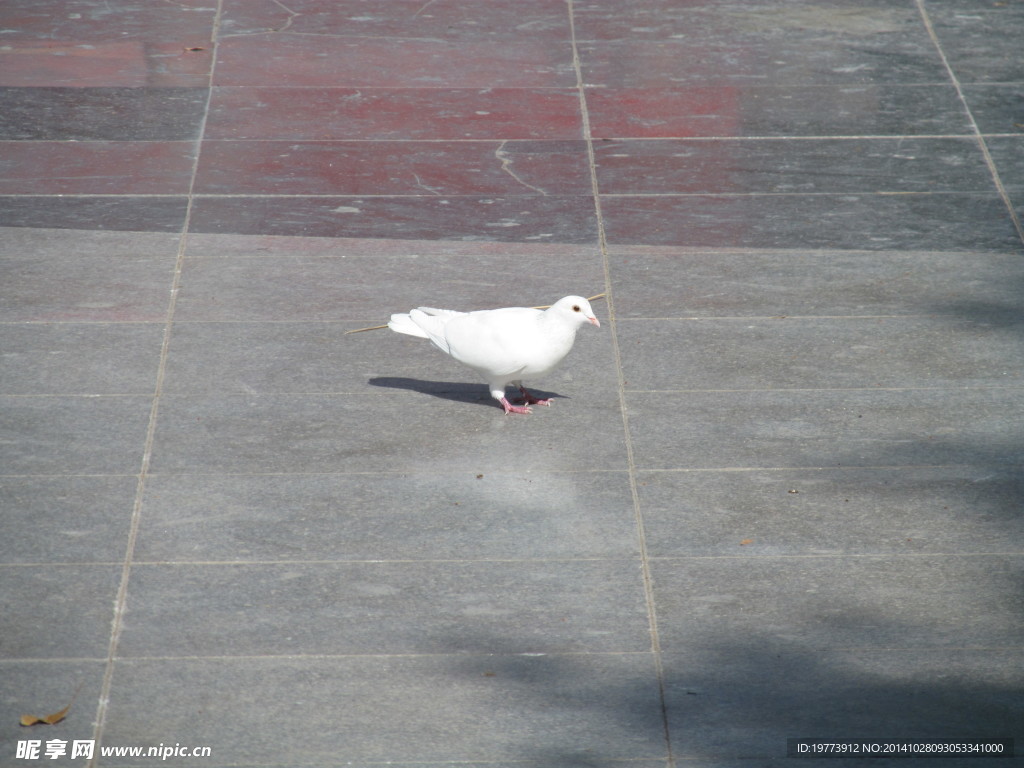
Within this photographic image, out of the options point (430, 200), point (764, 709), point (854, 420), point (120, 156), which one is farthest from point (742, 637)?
point (120, 156)

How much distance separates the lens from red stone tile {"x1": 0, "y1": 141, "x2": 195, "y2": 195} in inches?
369

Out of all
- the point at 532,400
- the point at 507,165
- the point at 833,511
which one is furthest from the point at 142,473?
the point at 507,165

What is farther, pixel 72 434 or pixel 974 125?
pixel 974 125

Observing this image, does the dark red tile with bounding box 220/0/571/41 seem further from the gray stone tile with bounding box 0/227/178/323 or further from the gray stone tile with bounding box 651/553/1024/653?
the gray stone tile with bounding box 651/553/1024/653

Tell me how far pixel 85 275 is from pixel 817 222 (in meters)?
4.76

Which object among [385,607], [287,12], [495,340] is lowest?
[287,12]

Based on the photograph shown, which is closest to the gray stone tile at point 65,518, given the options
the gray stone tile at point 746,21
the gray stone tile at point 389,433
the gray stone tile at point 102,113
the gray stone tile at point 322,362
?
the gray stone tile at point 389,433

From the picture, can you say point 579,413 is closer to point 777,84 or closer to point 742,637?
point 742,637

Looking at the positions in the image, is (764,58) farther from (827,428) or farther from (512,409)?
(512,409)

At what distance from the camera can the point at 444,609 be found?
533cm

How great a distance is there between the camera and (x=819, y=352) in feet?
24.5

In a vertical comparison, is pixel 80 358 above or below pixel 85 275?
above

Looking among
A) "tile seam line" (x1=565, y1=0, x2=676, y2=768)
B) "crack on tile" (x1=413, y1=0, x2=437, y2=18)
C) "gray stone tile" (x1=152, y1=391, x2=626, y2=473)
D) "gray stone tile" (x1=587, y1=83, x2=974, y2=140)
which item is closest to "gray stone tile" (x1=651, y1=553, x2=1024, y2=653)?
"tile seam line" (x1=565, y1=0, x2=676, y2=768)

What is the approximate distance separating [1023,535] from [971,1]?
8.61 metres
